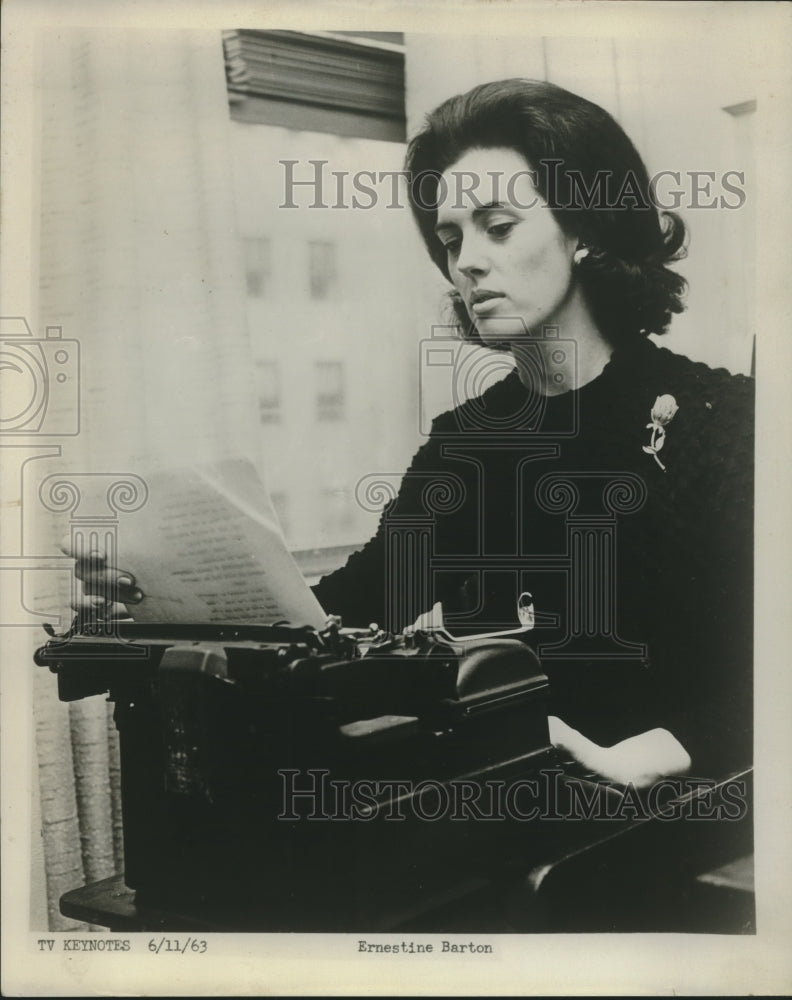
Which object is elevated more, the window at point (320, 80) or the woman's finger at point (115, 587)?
the window at point (320, 80)

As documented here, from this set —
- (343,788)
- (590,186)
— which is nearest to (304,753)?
(343,788)

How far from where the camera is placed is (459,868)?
1439mm

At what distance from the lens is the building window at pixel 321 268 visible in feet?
5.28

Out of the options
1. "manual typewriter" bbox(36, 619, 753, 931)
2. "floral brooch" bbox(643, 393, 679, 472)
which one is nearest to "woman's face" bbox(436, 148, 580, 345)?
"floral brooch" bbox(643, 393, 679, 472)

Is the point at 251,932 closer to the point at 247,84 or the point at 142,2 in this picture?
the point at 247,84

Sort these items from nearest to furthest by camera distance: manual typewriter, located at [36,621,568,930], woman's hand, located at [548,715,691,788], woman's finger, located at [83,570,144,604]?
manual typewriter, located at [36,621,568,930] < woman's finger, located at [83,570,144,604] < woman's hand, located at [548,715,691,788]

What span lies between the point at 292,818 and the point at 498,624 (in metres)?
0.45

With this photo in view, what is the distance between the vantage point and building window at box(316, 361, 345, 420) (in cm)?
162

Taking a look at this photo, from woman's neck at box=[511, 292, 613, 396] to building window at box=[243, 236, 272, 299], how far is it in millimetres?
460

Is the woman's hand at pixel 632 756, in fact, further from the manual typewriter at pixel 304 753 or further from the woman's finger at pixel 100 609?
the woman's finger at pixel 100 609

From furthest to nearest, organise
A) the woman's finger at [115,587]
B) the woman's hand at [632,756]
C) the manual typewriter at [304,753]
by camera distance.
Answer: the woman's hand at [632,756] < the woman's finger at [115,587] < the manual typewriter at [304,753]

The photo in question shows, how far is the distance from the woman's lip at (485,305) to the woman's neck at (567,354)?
0.08 metres

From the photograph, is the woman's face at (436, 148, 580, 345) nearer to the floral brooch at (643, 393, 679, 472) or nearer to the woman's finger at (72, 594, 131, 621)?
the floral brooch at (643, 393, 679, 472)

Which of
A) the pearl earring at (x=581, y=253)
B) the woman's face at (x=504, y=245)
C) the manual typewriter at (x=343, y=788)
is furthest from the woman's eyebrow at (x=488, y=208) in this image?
the manual typewriter at (x=343, y=788)
